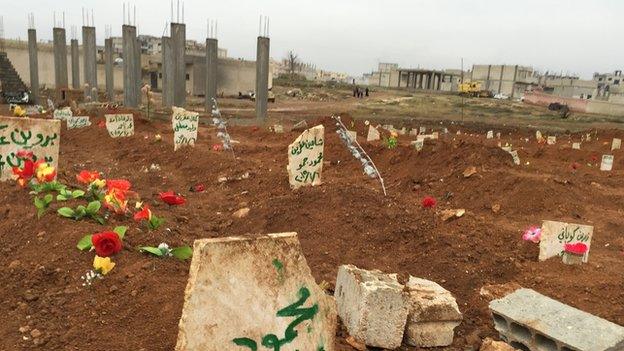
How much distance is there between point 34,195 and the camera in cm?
529

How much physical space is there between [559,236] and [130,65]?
24.2m

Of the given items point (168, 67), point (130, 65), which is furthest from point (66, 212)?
point (130, 65)

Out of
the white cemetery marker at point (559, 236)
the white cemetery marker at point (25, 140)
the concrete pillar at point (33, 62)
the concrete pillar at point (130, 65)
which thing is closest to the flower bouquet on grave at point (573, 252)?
the white cemetery marker at point (559, 236)

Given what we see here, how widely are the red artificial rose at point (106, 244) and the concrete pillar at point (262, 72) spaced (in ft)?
66.0

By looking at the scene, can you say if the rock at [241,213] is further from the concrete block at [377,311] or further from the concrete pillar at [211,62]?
the concrete pillar at [211,62]

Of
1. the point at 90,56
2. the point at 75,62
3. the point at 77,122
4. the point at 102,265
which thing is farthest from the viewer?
the point at 75,62

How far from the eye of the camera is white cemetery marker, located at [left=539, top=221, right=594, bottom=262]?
17.4 feet

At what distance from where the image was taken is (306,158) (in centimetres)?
761

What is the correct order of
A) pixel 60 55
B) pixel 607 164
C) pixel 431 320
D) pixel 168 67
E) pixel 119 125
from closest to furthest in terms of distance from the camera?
pixel 431 320 → pixel 607 164 → pixel 119 125 → pixel 168 67 → pixel 60 55

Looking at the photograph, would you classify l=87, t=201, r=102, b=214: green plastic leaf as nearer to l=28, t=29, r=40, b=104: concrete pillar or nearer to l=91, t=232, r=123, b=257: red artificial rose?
l=91, t=232, r=123, b=257: red artificial rose

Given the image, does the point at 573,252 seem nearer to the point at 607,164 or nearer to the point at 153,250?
the point at 153,250

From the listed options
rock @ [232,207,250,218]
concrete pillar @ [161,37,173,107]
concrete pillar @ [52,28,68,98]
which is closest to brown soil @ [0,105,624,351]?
rock @ [232,207,250,218]

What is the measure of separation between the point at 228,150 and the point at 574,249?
8.93 m

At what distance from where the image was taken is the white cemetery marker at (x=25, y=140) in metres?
5.74
